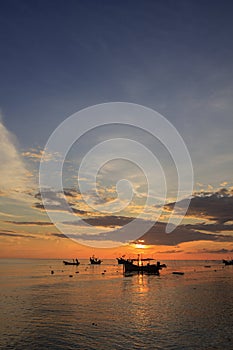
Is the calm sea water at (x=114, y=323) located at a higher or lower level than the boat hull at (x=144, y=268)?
lower

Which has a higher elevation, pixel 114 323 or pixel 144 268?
pixel 144 268

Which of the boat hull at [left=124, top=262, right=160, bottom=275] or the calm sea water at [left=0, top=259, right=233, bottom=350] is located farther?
the boat hull at [left=124, top=262, right=160, bottom=275]

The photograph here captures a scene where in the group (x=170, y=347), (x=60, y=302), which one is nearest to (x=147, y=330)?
(x=170, y=347)

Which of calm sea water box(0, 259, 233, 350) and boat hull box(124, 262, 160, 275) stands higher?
boat hull box(124, 262, 160, 275)

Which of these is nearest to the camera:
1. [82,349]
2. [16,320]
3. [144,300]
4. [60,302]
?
[82,349]

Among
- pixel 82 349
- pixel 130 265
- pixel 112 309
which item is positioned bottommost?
pixel 82 349

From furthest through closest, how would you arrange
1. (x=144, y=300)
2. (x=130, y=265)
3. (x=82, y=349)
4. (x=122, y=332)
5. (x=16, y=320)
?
(x=130, y=265) < (x=144, y=300) < (x=16, y=320) < (x=122, y=332) < (x=82, y=349)

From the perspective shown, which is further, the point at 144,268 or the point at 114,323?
the point at 144,268

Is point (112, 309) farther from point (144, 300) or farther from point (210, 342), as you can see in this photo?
point (210, 342)

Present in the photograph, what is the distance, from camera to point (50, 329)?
37.7 meters

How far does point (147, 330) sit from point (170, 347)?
701 centimetres

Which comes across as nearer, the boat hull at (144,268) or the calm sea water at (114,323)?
the calm sea water at (114,323)

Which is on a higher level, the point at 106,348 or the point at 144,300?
the point at 144,300

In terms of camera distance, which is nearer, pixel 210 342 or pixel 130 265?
pixel 210 342
